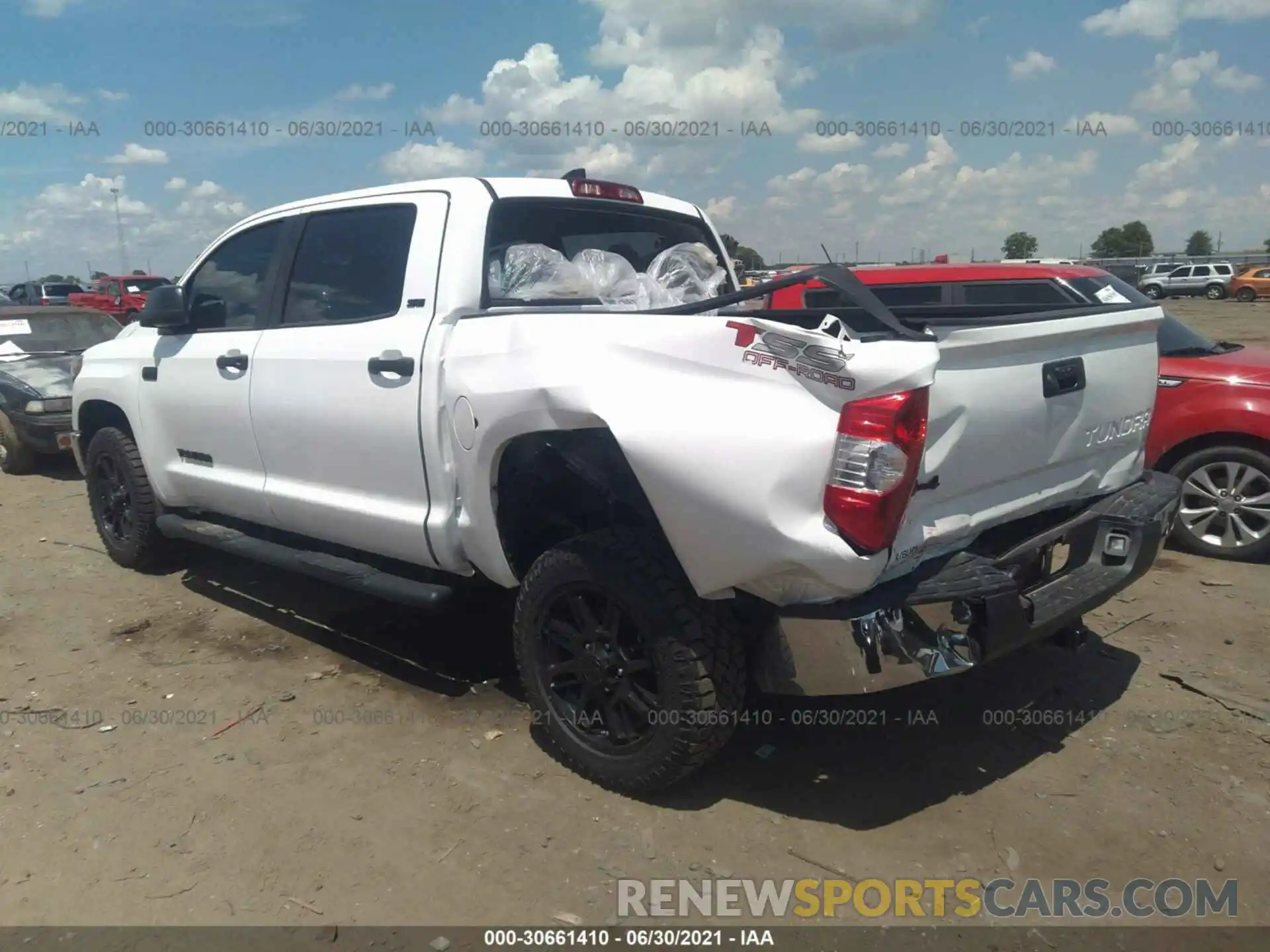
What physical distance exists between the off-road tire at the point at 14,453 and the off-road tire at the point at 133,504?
3.60 metres

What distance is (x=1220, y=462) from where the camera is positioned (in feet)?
17.9

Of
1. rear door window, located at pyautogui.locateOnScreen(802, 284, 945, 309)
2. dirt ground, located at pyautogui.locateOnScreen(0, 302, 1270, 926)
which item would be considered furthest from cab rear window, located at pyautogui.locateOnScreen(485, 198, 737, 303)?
rear door window, located at pyautogui.locateOnScreen(802, 284, 945, 309)

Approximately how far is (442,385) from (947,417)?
5.56 feet

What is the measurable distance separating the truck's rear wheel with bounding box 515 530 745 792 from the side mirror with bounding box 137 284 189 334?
7.97 feet

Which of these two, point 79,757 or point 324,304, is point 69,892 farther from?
point 324,304

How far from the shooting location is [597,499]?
3.37 metres

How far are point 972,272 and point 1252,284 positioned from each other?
40523 mm

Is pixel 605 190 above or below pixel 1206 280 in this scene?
above

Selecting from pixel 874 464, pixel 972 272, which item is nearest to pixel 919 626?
pixel 874 464

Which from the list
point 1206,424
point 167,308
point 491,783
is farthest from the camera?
point 1206,424

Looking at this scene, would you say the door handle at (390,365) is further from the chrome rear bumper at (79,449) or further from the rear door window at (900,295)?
the rear door window at (900,295)

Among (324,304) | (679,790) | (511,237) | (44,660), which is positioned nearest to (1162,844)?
(679,790)

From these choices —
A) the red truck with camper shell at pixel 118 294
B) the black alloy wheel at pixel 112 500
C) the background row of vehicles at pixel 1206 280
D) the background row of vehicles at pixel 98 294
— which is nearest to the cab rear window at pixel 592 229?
the black alloy wheel at pixel 112 500

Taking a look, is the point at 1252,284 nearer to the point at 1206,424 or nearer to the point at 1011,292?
the point at 1011,292
